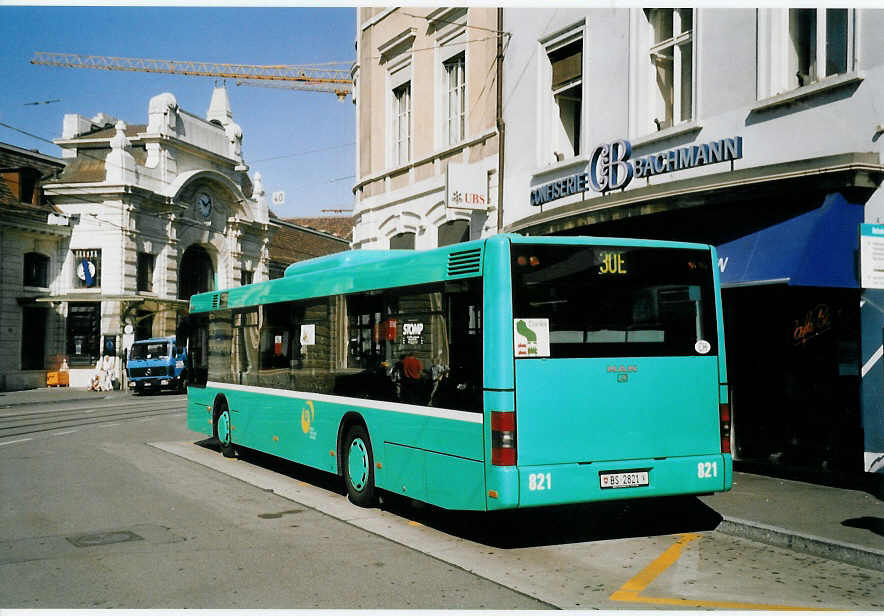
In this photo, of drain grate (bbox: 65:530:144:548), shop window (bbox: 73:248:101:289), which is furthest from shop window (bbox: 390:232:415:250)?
shop window (bbox: 73:248:101:289)

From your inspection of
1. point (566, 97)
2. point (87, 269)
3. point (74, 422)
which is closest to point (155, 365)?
point (87, 269)

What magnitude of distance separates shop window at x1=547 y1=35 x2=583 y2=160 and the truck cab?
24893 millimetres

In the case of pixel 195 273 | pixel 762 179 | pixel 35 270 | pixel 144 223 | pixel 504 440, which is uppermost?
pixel 144 223

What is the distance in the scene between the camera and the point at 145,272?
153 feet

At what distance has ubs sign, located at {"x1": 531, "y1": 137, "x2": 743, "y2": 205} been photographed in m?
11.8

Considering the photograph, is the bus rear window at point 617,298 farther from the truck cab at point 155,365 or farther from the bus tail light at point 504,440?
the truck cab at point 155,365

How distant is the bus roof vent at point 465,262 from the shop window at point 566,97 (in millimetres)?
7992

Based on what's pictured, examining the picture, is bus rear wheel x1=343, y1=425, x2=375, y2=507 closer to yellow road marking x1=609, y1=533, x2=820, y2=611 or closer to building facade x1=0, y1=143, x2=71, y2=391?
yellow road marking x1=609, y1=533, x2=820, y2=611

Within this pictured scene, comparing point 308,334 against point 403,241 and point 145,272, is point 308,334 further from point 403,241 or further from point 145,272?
point 145,272

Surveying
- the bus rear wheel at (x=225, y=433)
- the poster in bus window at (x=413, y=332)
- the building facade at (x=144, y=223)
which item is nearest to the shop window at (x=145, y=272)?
the building facade at (x=144, y=223)

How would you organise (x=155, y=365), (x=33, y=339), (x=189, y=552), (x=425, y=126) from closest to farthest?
(x=189, y=552), (x=425, y=126), (x=155, y=365), (x=33, y=339)

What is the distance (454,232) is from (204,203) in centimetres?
3665

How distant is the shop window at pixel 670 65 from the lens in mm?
12914

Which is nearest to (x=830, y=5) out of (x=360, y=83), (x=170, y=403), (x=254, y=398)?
(x=254, y=398)
